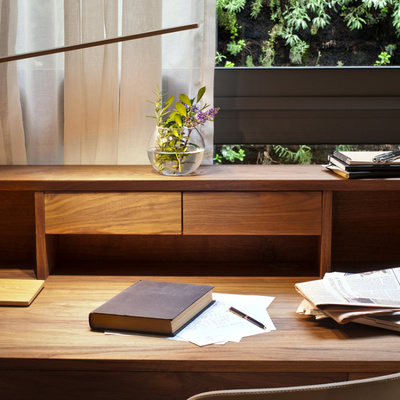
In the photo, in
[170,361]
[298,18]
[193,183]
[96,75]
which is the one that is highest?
[298,18]

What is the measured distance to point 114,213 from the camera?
5.07 ft

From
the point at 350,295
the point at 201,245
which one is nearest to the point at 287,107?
the point at 201,245

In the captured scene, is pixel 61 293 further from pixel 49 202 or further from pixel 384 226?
pixel 384 226

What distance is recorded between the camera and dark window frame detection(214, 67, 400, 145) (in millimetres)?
1885

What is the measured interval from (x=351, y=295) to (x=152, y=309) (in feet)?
1.44

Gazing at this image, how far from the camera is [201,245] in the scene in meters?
1.75

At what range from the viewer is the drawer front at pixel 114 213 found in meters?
1.54

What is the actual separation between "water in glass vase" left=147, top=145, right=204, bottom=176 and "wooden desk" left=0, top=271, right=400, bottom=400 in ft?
1.71

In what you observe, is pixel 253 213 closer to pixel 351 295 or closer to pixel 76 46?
pixel 351 295

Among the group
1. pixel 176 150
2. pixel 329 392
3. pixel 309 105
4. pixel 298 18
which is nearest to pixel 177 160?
pixel 176 150

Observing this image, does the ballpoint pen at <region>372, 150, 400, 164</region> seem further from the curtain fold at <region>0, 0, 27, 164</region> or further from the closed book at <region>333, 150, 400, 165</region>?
the curtain fold at <region>0, 0, 27, 164</region>

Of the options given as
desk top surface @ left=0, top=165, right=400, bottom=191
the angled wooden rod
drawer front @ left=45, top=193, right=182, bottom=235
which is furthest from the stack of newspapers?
the angled wooden rod

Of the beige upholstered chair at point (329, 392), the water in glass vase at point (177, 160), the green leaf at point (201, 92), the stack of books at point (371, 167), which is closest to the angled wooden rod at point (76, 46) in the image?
the green leaf at point (201, 92)

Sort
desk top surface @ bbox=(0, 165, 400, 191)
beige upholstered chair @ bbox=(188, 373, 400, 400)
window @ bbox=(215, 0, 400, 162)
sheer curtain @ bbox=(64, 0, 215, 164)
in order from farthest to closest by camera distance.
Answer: window @ bbox=(215, 0, 400, 162)
sheer curtain @ bbox=(64, 0, 215, 164)
desk top surface @ bbox=(0, 165, 400, 191)
beige upholstered chair @ bbox=(188, 373, 400, 400)
